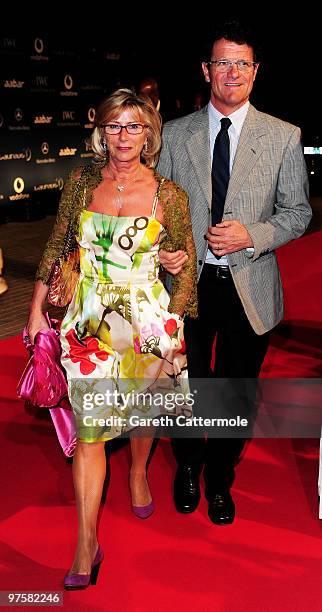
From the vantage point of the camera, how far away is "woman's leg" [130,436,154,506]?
3.04m

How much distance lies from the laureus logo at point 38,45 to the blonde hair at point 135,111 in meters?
9.40

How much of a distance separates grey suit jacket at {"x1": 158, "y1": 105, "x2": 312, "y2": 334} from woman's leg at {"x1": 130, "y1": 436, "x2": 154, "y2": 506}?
0.67 metres

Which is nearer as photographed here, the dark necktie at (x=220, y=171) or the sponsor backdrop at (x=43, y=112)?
the dark necktie at (x=220, y=171)

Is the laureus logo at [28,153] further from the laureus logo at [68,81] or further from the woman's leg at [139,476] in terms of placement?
the woman's leg at [139,476]

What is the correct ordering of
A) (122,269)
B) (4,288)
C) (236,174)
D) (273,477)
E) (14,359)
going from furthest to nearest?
(4,288), (14,359), (273,477), (236,174), (122,269)

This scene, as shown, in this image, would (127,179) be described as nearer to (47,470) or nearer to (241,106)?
(241,106)

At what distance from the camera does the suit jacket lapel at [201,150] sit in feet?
9.43

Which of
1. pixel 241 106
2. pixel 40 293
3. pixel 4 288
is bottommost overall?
pixel 4 288

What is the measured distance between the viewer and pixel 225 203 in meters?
2.85

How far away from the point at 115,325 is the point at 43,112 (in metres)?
9.86

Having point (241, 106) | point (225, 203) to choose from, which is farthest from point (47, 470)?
point (241, 106)

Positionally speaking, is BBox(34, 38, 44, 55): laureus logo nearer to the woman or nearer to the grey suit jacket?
the grey suit jacket

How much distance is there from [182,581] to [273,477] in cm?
91

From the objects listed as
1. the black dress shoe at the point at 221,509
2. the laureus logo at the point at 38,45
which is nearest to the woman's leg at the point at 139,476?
the black dress shoe at the point at 221,509
